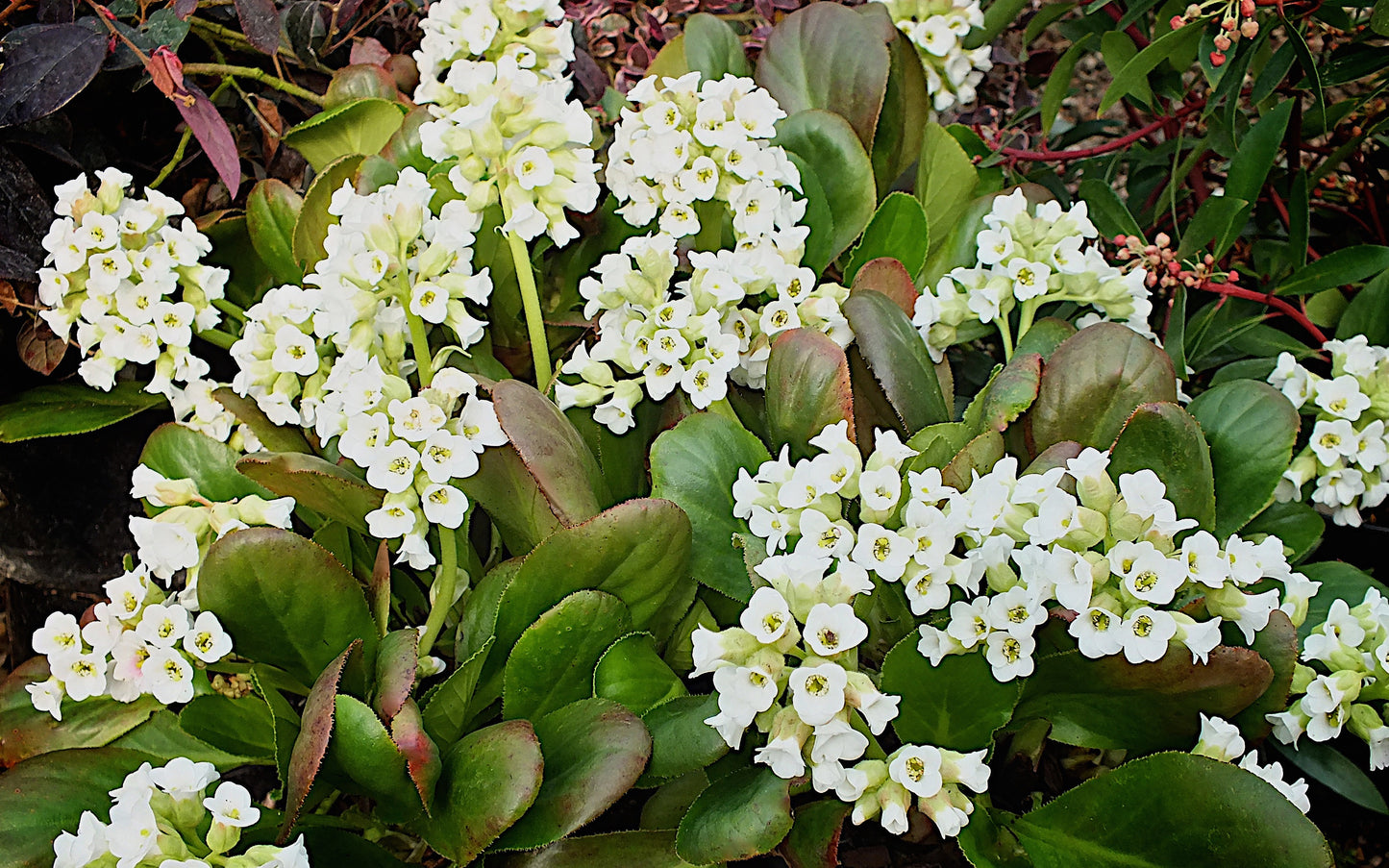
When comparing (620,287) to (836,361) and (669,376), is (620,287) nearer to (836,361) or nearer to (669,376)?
(669,376)

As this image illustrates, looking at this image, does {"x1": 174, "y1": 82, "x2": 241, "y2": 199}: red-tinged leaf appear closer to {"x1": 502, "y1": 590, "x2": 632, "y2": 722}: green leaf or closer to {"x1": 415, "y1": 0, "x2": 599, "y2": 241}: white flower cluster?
{"x1": 415, "y1": 0, "x2": 599, "y2": 241}: white flower cluster

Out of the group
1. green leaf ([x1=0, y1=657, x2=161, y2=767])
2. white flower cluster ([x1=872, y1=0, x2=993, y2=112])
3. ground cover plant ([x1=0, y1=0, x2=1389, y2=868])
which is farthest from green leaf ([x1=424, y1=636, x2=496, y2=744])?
white flower cluster ([x1=872, y1=0, x2=993, y2=112])

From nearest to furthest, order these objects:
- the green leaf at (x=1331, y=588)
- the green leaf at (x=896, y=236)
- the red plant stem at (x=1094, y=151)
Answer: the green leaf at (x=1331, y=588), the green leaf at (x=896, y=236), the red plant stem at (x=1094, y=151)

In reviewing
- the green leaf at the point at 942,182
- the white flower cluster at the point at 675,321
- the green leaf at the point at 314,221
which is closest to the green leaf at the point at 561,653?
the white flower cluster at the point at 675,321

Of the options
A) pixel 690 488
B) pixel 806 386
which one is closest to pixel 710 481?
pixel 690 488

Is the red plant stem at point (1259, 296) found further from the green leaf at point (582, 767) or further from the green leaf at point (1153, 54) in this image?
the green leaf at point (582, 767)

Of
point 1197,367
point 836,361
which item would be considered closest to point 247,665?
point 836,361

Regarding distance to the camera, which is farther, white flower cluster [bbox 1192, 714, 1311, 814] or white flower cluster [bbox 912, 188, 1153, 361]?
white flower cluster [bbox 912, 188, 1153, 361]
